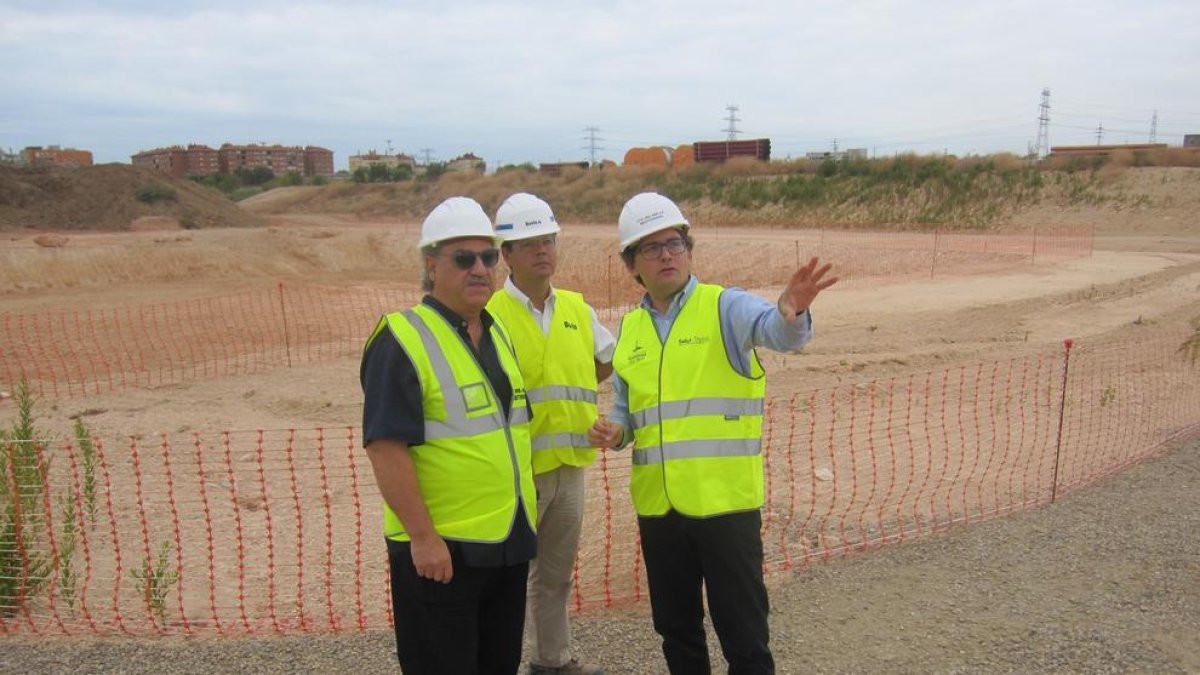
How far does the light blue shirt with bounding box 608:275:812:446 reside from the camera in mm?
2818

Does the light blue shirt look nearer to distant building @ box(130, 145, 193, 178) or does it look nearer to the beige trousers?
the beige trousers

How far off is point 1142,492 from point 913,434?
8.84 ft

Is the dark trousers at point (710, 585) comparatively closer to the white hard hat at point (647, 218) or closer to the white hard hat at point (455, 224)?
the white hard hat at point (647, 218)

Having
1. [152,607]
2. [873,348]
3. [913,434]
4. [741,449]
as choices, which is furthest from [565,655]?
[873,348]

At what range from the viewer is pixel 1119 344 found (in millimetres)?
12570

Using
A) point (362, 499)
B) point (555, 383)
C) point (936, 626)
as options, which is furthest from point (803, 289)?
point (362, 499)

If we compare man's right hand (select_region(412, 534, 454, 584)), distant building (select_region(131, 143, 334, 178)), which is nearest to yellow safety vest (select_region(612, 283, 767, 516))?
man's right hand (select_region(412, 534, 454, 584))

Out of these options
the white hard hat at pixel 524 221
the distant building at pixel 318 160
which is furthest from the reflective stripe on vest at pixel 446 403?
the distant building at pixel 318 160

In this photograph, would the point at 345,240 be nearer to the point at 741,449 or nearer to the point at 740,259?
the point at 740,259

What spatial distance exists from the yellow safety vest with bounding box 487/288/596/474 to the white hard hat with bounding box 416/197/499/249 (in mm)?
625

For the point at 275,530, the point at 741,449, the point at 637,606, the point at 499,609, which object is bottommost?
the point at 275,530

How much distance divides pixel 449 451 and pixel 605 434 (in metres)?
0.76

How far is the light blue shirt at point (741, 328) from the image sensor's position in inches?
111

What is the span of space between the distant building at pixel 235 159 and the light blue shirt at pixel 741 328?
9152cm
